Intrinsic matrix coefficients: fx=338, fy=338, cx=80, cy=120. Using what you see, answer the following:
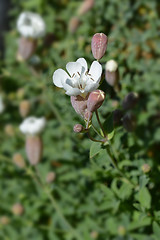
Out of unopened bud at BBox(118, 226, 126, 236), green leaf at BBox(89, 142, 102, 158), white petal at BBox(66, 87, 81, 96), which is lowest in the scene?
unopened bud at BBox(118, 226, 126, 236)

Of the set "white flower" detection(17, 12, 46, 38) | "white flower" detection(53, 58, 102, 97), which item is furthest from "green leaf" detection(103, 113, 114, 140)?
"white flower" detection(17, 12, 46, 38)

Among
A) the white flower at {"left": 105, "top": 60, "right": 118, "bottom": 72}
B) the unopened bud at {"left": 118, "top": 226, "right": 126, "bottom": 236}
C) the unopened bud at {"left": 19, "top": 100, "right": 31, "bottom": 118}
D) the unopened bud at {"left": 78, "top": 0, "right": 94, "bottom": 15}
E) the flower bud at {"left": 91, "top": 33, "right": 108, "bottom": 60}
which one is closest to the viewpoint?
the flower bud at {"left": 91, "top": 33, "right": 108, "bottom": 60}

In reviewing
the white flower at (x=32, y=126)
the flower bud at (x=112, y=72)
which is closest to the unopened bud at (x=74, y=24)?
the white flower at (x=32, y=126)

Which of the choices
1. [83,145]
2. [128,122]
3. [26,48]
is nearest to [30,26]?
[26,48]

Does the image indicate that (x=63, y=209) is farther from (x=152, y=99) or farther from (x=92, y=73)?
(x=92, y=73)

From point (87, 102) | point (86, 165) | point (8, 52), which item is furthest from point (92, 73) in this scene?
point (8, 52)

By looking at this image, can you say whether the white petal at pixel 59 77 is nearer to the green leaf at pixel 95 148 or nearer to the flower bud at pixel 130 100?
the green leaf at pixel 95 148

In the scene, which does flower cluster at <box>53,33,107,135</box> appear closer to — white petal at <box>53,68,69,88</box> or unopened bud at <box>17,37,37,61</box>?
white petal at <box>53,68,69,88</box>
